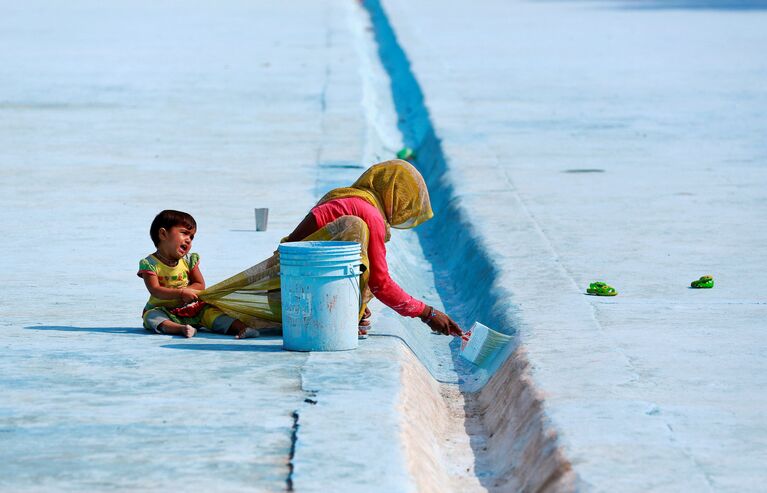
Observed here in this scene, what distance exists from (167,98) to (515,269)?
33.3 feet

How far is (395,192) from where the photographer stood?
23.7ft

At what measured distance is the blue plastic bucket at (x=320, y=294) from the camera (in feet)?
22.2

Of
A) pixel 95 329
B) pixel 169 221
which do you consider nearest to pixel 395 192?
pixel 169 221

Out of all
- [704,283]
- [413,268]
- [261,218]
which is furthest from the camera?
[413,268]

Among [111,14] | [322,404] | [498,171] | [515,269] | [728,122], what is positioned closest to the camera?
[322,404]

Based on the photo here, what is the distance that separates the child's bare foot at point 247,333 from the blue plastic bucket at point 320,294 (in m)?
0.39

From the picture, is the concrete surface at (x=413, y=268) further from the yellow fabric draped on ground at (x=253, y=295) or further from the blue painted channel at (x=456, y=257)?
the yellow fabric draped on ground at (x=253, y=295)

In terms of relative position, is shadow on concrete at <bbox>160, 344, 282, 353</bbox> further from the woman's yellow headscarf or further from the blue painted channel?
the blue painted channel

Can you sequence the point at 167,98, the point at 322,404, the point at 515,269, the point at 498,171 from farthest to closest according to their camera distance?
1. the point at 167,98
2. the point at 498,171
3. the point at 515,269
4. the point at 322,404

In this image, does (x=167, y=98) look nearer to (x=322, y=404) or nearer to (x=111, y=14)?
(x=322, y=404)

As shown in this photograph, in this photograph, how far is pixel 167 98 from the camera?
18.5 metres

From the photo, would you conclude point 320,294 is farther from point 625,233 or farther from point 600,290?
point 625,233

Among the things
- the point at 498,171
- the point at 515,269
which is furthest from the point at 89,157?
the point at 515,269

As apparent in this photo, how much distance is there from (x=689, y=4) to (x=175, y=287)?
36192 mm
